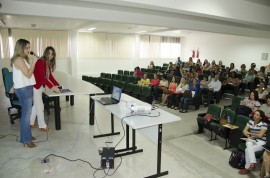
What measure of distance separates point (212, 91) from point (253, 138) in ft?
12.1

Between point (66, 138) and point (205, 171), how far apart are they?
2.47 m

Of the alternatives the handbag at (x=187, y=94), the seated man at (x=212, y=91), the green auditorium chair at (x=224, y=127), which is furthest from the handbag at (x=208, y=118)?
the seated man at (x=212, y=91)

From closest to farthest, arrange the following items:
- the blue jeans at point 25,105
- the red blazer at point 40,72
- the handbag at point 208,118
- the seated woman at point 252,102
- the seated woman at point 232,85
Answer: the blue jeans at point 25,105 → the red blazer at point 40,72 → the handbag at point 208,118 → the seated woman at point 252,102 → the seated woman at point 232,85

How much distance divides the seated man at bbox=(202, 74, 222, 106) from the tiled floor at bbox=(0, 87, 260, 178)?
2.40 metres

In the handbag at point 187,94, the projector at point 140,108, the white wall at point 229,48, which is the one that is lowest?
the handbag at point 187,94

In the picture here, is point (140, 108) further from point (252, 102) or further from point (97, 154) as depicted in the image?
point (252, 102)

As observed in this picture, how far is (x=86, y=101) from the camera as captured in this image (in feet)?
23.2

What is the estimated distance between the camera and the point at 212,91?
23.1 ft

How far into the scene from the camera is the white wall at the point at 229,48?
1120 centimetres

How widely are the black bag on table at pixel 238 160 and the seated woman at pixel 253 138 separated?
83 millimetres

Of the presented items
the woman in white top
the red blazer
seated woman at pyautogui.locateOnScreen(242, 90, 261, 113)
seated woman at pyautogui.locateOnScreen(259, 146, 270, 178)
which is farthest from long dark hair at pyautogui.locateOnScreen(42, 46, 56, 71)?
seated woman at pyautogui.locateOnScreen(242, 90, 261, 113)

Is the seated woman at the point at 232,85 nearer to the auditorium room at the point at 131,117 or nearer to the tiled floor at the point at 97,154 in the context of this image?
the auditorium room at the point at 131,117

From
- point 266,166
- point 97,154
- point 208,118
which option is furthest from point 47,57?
point 266,166

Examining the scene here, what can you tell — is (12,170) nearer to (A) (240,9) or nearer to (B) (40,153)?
(B) (40,153)
